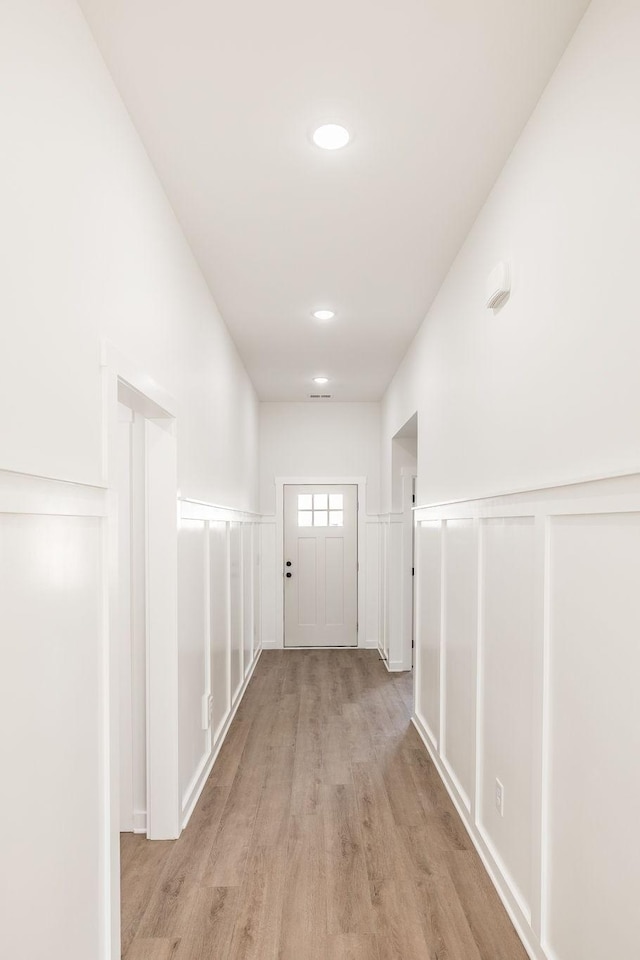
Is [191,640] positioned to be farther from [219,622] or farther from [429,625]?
[429,625]

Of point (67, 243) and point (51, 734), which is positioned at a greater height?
point (67, 243)

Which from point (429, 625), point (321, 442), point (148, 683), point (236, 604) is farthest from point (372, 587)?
point (148, 683)

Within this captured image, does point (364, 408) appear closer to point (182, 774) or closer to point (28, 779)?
point (182, 774)

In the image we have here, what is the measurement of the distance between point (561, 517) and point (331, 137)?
1540 millimetres

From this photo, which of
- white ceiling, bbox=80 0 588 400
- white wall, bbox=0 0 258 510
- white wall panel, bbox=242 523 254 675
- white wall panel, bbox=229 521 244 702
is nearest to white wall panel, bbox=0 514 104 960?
white wall, bbox=0 0 258 510

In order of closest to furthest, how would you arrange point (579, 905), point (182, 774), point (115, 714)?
1. point (579, 905)
2. point (115, 714)
3. point (182, 774)

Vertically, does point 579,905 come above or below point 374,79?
below

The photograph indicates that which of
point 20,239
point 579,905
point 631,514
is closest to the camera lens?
point 20,239

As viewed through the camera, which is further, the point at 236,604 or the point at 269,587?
the point at 269,587

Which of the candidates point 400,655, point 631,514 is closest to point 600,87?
point 631,514

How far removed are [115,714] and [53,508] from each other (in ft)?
2.57

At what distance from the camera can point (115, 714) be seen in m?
1.96

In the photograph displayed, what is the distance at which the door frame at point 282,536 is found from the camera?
290 inches

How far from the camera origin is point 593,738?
5.44 feet
